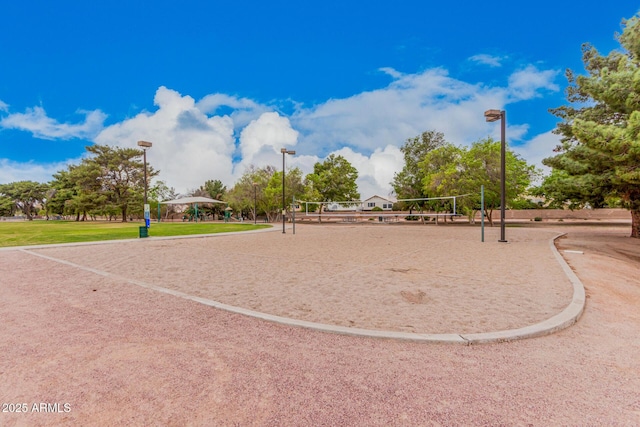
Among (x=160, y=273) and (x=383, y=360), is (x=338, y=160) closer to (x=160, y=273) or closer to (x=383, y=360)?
(x=160, y=273)

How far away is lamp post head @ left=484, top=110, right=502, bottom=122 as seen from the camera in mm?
13047

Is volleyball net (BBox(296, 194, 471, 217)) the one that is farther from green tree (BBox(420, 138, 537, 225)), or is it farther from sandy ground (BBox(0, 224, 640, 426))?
sandy ground (BBox(0, 224, 640, 426))

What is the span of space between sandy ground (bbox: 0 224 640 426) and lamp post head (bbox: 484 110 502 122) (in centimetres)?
905

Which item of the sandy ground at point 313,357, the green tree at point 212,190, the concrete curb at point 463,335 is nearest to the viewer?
the sandy ground at point 313,357

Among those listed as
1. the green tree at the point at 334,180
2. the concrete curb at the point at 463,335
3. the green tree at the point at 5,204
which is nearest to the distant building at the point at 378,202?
the green tree at the point at 334,180

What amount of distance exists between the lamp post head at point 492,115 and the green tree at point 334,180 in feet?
88.6

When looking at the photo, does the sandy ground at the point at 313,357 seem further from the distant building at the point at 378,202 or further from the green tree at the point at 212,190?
the distant building at the point at 378,202

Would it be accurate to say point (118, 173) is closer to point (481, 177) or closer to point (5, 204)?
point (5, 204)

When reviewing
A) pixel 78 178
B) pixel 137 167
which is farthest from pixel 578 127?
pixel 78 178

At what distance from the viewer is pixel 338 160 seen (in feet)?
135

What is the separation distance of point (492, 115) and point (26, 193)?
3063 inches

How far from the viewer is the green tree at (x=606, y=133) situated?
32.2ft

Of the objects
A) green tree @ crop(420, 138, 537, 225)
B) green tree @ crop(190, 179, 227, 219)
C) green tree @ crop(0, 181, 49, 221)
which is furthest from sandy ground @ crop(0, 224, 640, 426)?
green tree @ crop(0, 181, 49, 221)

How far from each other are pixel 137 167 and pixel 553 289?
44745 mm
